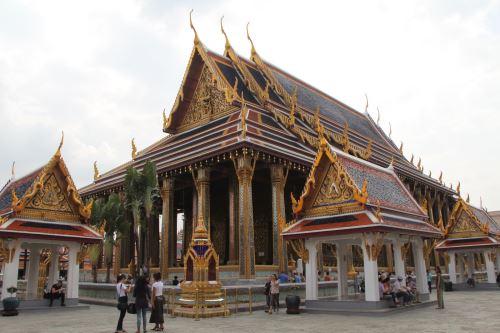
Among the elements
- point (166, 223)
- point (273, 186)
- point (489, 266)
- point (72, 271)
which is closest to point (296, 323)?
point (72, 271)

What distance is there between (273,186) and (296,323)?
9.72m

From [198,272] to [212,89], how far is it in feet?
48.9

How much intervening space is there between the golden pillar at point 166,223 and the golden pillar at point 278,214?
219 inches

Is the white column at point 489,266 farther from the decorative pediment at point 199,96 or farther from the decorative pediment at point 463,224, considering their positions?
the decorative pediment at point 199,96

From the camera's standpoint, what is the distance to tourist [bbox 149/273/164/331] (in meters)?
9.94

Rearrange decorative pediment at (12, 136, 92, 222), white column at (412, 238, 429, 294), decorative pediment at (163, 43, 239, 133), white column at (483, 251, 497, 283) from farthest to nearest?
decorative pediment at (163, 43, 239, 133)
white column at (483, 251, 497, 283)
white column at (412, 238, 429, 294)
decorative pediment at (12, 136, 92, 222)

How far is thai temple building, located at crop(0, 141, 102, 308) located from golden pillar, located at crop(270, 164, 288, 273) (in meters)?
7.33

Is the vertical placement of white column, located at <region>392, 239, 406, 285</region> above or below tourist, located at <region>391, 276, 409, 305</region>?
above

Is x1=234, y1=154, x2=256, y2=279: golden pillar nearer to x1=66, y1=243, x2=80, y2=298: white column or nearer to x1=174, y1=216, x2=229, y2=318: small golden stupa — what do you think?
x1=174, y1=216, x2=229, y2=318: small golden stupa

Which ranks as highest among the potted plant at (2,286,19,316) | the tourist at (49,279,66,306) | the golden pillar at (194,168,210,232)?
the golden pillar at (194,168,210,232)

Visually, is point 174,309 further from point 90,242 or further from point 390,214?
point 390,214

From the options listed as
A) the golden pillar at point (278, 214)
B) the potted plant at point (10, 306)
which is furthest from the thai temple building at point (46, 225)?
the golden pillar at point (278, 214)

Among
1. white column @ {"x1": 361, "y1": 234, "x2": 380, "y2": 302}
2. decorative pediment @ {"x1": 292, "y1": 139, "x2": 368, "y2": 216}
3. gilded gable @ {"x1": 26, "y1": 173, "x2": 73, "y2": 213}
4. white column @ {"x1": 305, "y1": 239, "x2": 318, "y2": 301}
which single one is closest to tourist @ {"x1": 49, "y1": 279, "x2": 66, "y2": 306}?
gilded gable @ {"x1": 26, "y1": 173, "x2": 73, "y2": 213}

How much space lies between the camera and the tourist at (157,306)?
9938 mm
